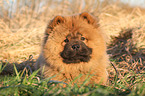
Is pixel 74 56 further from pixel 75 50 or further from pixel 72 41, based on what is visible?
pixel 72 41

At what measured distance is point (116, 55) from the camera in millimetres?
5773

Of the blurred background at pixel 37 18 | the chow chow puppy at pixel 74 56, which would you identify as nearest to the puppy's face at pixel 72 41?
the chow chow puppy at pixel 74 56

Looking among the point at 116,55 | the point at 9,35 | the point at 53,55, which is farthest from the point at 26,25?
the point at 53,55

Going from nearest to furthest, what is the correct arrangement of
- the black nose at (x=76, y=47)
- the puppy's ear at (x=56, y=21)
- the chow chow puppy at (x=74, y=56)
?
the black nose at (x=76, y=47)
the chow chow puppy at (x=74, y=56)
the puppy's ear at (x=56, y=21)

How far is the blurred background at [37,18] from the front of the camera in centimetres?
658

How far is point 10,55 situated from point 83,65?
147 inches

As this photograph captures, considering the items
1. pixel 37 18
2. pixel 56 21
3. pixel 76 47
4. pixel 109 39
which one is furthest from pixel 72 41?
pixel 37 18

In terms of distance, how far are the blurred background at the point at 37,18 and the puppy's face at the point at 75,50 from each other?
328 cm

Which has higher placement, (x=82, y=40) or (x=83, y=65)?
(x=82, y=40)

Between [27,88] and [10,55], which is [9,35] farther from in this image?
[27,88]

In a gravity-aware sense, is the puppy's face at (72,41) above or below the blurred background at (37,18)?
below

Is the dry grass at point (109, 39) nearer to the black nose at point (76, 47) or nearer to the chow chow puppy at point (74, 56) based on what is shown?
the chow chow puppy at point (74, 56)

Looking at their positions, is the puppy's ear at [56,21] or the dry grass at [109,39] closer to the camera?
the puppy's ear at [56,21]

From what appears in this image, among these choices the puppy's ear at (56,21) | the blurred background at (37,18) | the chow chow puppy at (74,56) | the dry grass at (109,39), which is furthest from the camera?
the blurred background at (37,18)
